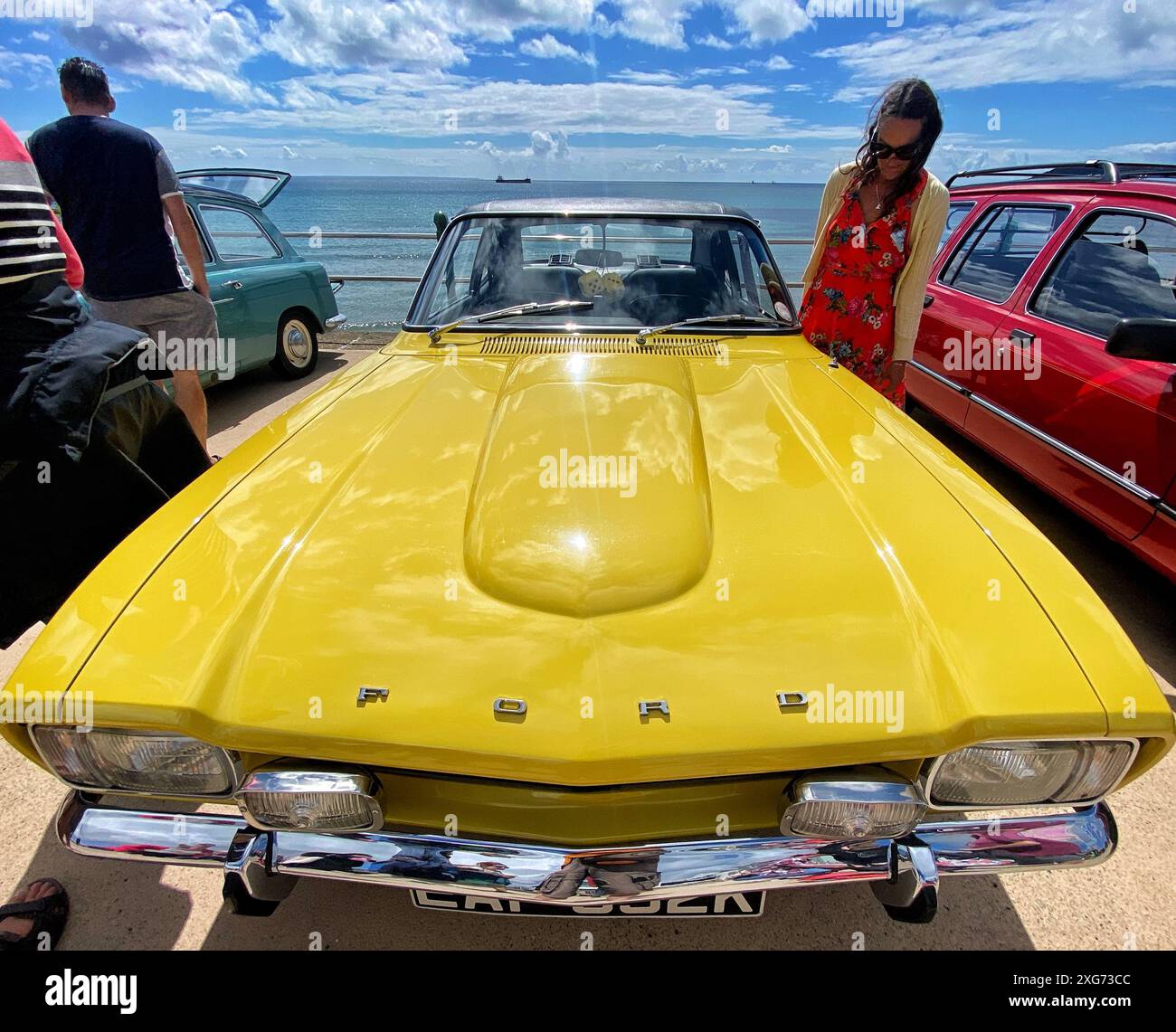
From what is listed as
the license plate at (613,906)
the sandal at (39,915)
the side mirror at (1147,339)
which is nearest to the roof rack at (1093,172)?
the side mirror at (1147,339)

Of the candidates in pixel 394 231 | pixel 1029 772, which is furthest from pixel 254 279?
pixel 394 231

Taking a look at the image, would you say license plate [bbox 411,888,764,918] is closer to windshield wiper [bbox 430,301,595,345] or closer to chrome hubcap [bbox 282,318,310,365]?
windshield wiper [bbox 430,301,595,345]

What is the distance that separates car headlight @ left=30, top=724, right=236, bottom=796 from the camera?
4.17ft

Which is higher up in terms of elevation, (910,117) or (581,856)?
(910,117)

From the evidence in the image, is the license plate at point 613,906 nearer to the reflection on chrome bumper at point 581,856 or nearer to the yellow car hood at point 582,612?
the reflection on chrome bumper at point 581,856

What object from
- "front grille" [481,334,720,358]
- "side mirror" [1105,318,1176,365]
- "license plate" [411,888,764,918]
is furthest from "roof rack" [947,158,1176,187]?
"license plate" [411,888,764,918]

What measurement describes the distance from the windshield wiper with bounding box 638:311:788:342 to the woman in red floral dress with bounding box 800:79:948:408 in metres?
0.54

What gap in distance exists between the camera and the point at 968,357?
14.0ft

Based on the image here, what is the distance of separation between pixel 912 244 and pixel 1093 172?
7.55ft

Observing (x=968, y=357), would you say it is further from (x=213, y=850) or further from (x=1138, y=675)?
(x=213, y=850)

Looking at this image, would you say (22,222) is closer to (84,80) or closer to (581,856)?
(581,856)

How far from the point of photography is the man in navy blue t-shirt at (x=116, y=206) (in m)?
3.34

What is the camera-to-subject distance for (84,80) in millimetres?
3299
